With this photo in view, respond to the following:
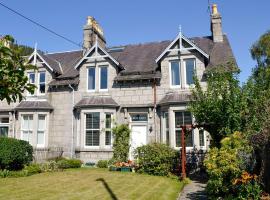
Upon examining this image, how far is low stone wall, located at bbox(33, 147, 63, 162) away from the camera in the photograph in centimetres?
2194

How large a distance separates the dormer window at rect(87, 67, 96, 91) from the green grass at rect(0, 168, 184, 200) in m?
7.76

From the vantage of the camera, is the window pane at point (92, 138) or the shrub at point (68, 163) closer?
the shrub at point (68, 163)

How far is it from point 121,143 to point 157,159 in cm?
446

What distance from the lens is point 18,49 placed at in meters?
3.89

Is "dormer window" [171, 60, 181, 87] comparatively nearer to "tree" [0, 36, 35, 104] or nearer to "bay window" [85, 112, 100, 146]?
"bay window" [85, 112, 100, 146]

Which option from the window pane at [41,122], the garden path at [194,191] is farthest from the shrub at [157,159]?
the window pane at [41,122]

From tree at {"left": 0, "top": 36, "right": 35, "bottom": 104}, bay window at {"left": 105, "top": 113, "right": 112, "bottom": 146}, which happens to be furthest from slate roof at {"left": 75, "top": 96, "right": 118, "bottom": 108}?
tree at {"left": 0, "top": 36, "right": 35, "bottom": 104}

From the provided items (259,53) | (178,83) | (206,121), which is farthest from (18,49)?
(259,53)

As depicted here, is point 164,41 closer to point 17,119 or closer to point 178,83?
point 178,83

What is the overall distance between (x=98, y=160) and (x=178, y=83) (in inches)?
290

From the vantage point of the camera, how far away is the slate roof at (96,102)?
2105 cm

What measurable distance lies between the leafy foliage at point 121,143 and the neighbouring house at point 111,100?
0.85m

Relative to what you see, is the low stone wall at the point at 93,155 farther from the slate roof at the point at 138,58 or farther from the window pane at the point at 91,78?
the slate roof at the point at 138,58

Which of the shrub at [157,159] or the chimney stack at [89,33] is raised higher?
the chimney stack at [89,33]
